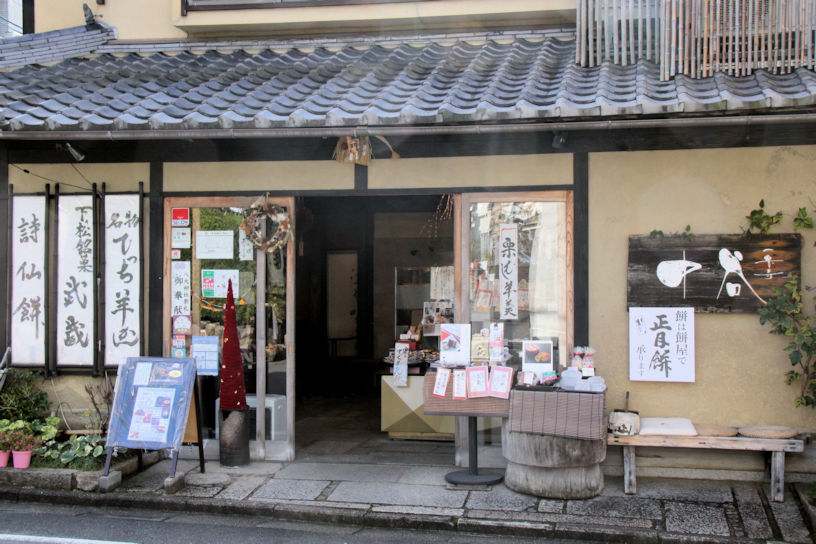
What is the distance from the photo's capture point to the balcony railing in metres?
7.75

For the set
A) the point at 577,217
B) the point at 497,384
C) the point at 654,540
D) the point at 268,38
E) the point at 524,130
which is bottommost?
the point at 654,540

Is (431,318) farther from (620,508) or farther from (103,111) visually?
(103,111)

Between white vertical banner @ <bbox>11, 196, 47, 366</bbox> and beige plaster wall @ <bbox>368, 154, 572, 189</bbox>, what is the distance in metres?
4.08

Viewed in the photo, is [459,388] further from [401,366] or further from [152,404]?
[152,404]

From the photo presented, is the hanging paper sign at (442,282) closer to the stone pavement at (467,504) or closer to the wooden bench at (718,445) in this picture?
the stone pavement at (467,504)

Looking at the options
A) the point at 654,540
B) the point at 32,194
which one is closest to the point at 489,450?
the point at 654,540

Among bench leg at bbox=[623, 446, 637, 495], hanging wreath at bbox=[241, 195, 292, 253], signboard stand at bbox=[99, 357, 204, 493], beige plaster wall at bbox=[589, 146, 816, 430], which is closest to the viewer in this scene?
bench leg at bbox=[623, 446, 637, 495]

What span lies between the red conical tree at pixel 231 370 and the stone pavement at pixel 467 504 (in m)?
0.76

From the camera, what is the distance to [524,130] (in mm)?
7223

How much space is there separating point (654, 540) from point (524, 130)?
3848 millimetres

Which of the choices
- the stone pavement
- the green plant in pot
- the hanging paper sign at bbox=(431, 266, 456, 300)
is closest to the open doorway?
the hanging paper sign at bbox=(431, 266, 456, 300)

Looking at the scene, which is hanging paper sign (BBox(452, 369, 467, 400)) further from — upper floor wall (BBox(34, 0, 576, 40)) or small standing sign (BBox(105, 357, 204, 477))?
upper floor wall (BBox(34, 0, 576, 40))

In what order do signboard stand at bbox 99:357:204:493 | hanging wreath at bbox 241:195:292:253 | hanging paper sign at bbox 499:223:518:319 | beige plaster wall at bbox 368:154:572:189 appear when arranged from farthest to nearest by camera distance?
1. hanging wreath at bbox 241:195:292:253
2. hanging paper sign at bbox 499:223:518:319
3. beige plaster wall at bbox 368:154:572:189
4. signboard stand at bbox 99:357:204:493

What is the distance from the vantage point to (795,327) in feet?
24.4
